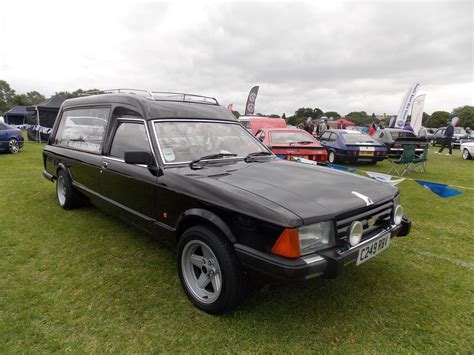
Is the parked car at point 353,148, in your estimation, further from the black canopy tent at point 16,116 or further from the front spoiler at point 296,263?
the black canopy tent at point 16,116

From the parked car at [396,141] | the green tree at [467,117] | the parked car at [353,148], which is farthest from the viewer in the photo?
the green tree at [467,117]

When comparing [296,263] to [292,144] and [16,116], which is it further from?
[16,116]

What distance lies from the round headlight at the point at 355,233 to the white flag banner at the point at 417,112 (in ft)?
79.7

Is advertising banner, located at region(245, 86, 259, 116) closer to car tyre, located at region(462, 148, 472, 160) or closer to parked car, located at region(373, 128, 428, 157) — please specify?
parked car, located at region(373, 128, 428, 157)

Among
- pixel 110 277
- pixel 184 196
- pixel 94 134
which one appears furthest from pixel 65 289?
pixel 94 134

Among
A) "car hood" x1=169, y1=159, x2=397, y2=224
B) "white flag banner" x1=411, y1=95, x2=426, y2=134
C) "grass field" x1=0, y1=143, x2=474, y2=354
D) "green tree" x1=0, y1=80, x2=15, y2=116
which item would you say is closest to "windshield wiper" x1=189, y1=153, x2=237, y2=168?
"car hood" x1=169, y1=159, x2=397, y2=224

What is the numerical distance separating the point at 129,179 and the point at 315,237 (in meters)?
Answer: 2.16

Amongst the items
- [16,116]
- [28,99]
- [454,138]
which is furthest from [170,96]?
[28,99]

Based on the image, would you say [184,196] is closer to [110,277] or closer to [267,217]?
[267,217]

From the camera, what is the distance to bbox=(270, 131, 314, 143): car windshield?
845 centimetres

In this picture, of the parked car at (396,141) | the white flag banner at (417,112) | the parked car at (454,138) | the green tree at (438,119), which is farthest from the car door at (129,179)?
the green tree at (438,119)

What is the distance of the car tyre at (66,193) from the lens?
5.07 metres

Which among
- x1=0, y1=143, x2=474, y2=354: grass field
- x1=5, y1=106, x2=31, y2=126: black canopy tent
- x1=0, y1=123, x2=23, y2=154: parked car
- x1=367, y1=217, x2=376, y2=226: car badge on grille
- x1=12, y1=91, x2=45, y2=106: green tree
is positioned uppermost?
x1=12, y1=91, x2=45, y2=106: green tree

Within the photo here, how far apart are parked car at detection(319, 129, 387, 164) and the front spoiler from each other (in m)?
9.51
